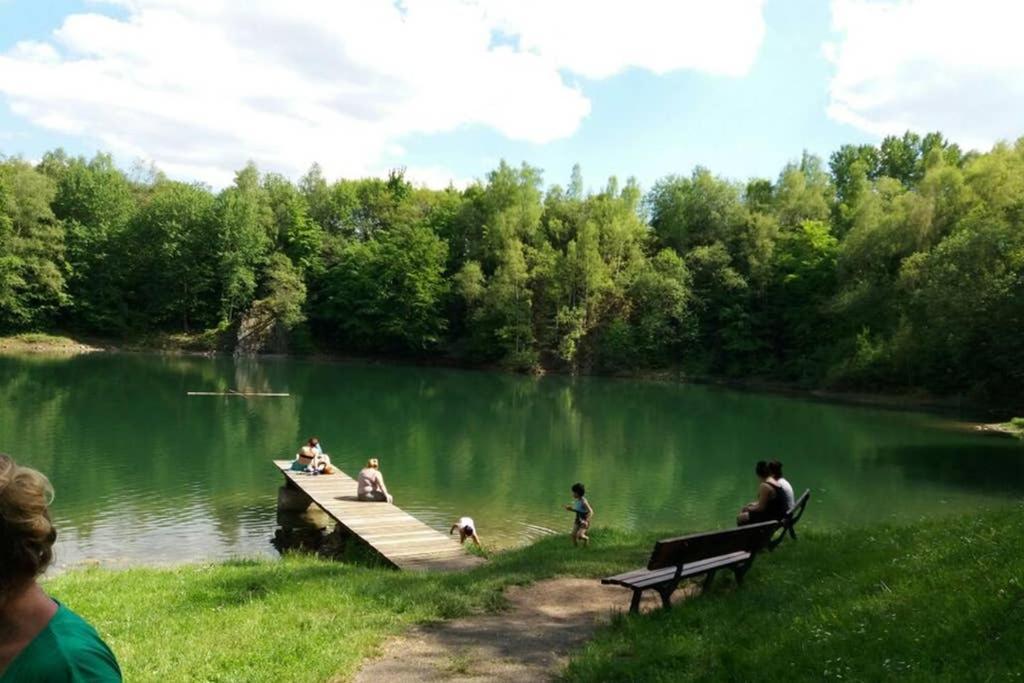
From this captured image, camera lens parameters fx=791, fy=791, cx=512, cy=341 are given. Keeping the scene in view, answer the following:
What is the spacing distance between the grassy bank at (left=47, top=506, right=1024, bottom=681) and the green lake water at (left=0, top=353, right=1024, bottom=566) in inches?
229

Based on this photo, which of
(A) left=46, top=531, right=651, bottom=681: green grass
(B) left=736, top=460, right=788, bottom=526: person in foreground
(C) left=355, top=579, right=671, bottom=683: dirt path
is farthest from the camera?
(B) left=736, top=460, right=788, bottom=526: person in foreground

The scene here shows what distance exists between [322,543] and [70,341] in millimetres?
57333

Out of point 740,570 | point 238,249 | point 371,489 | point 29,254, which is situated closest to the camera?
point 740,570

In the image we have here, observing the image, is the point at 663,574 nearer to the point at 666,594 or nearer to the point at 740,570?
the point at 666,594

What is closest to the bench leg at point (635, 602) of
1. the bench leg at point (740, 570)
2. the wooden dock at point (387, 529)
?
the bench leg at point (740, 570)

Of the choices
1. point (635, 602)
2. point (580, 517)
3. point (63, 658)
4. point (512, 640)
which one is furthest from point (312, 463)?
point (63, 658)

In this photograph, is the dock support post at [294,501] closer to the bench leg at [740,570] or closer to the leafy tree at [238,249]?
the bench leg at [740,570]

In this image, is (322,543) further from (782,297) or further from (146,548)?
(782,297)

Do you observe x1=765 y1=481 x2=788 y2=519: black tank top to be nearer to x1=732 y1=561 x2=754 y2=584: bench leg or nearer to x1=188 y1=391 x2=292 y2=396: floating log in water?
x1=732 y1=561 x2=754 y2=584: bench leg

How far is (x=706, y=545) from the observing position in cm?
734

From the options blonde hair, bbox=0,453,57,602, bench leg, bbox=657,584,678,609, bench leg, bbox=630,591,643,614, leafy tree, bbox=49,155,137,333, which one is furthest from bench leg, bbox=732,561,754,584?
leafy tree, bbox=49,155,137,333

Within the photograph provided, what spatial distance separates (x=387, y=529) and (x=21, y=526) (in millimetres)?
11784

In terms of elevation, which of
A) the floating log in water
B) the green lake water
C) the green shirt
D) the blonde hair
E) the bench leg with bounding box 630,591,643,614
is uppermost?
the blonde hair

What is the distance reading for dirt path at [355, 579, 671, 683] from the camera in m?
6.24
